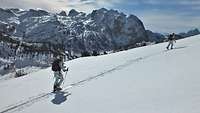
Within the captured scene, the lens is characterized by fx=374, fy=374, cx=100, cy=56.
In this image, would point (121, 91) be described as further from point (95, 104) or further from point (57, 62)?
point (57, 62)

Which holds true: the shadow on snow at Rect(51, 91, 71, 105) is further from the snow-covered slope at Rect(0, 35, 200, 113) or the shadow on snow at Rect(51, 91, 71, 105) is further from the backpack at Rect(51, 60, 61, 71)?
the backpack at Rect(51, 60, 61, 71)

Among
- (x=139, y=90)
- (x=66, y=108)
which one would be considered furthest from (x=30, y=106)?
A: (x=139, y=90)

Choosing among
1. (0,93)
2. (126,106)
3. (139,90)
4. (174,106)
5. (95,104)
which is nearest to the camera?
(174,106)

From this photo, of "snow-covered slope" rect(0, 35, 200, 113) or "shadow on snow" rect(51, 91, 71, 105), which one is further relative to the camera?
"shadow on snow" rect(51, 91, 71, 105)

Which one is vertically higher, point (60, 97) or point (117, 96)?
point (117, 96)

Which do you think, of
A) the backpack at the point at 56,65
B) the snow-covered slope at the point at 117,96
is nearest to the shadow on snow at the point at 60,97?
the snow-covered slope at the point at 117,96

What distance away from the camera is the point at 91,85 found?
23.2m

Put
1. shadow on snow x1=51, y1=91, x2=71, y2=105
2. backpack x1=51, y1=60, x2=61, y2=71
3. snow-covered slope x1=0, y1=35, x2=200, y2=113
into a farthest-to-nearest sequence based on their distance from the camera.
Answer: backpack x1=51, y1=60, x2=61, y2=71 → shadow on snow x1=51, y1=91, x2=71, y2=105 → snow-covered slope x1=0, y1=35, x2=200, y2=113

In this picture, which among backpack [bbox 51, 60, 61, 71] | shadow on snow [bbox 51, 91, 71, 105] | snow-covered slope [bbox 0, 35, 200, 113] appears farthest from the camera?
backpack [bbox 51, 60, 61, 71]

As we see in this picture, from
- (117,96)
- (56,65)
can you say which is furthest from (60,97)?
(117,96)

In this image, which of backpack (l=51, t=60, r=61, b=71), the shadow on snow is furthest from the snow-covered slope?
backpack (l=51, t=60, r=61, b=71)

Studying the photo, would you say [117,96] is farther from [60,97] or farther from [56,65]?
[56,65]

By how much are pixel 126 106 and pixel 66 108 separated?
10.6 feet

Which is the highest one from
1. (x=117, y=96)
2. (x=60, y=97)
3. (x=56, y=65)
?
(x=56, y=65)
